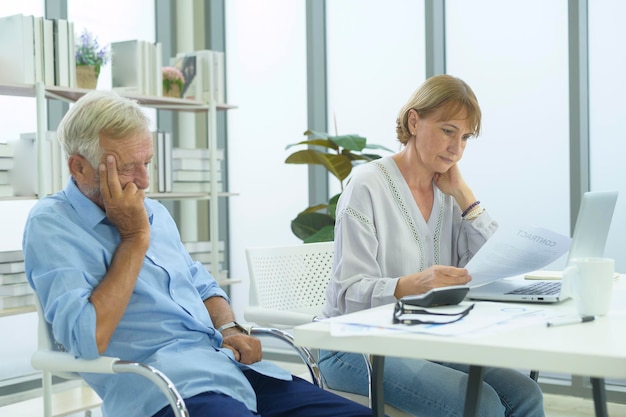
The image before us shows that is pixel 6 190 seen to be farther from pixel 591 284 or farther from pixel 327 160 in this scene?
pixel 591 284

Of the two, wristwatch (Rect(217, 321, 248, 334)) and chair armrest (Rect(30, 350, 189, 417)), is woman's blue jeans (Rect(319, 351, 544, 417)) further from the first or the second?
chair armrest (Rect(30, 350, 189, 417))

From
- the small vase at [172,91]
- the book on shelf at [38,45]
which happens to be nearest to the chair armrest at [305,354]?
the book on shelf at [38,45]

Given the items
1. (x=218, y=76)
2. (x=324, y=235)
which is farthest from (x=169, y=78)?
(x=324, y=235)

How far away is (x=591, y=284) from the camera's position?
1431 millimetres

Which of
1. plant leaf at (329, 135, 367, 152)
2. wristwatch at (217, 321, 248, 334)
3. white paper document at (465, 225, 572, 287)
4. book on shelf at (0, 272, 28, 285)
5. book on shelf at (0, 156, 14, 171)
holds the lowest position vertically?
book on shelf at (0, 272, 28, 285)

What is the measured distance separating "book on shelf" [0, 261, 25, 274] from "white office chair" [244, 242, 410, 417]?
1398mm

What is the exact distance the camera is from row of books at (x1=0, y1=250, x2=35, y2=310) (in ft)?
10.6

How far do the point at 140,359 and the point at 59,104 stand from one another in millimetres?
2634

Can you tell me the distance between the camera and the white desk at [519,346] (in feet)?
3.66

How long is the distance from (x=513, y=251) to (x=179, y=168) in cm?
272

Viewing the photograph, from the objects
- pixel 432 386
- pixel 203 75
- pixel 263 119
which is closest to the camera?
pixel 432 386

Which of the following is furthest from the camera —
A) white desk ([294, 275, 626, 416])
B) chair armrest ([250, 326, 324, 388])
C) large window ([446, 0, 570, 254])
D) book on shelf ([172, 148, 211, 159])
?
book on shelf ([172, 148, 211, 159])

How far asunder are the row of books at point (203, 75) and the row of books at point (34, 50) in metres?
0.87

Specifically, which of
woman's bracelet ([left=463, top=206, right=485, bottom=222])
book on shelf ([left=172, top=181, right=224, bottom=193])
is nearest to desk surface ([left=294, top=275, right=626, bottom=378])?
woman's bracelet ([left=463, top=206, right=485, bottom=222])
